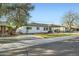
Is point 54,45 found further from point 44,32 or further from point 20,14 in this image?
point 20,14

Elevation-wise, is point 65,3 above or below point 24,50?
above

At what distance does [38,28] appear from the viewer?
28.2ft

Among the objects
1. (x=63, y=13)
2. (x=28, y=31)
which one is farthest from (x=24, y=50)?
(x=63, y=13)

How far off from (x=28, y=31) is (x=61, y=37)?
0.61 metres

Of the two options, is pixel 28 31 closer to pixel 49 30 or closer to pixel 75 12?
pixel 49 30

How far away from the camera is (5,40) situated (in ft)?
28.0

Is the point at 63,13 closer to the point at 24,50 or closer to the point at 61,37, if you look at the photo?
the point at 61,37

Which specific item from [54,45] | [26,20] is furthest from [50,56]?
[26,20]

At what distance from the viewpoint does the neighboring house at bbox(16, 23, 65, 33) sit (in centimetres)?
855

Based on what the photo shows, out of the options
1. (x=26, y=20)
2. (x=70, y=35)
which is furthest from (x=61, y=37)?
(x=26, y=20)

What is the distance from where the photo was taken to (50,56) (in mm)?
8391

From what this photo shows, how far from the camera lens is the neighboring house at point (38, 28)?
8547 mm

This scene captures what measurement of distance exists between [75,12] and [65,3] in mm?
243

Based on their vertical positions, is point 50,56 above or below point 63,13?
below
